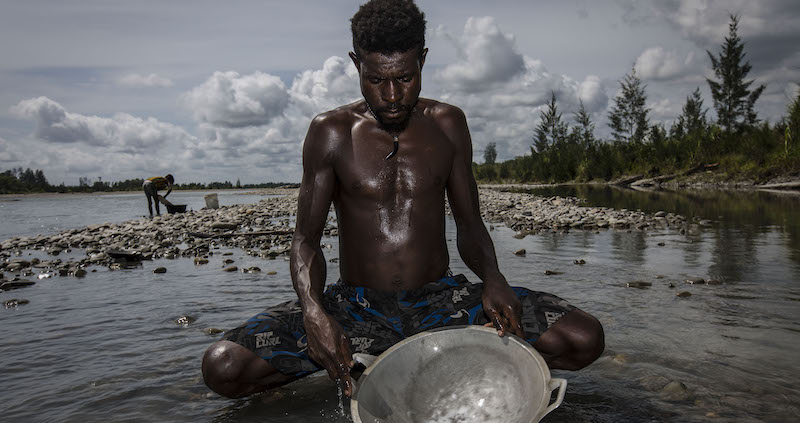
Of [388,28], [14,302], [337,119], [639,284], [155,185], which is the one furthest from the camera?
[155,185]

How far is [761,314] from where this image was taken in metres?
3.27

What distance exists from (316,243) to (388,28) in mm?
989

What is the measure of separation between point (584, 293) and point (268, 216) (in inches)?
441

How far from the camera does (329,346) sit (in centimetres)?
183

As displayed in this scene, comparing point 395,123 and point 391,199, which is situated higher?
point 395,123

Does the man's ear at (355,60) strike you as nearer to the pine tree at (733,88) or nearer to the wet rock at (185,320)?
the wet rock at (185,320)

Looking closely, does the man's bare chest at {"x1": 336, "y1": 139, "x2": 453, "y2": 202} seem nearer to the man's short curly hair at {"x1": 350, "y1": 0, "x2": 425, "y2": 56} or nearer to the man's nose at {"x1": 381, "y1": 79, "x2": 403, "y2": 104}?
the man's nose at {"x1": 381, "y1": 79, "x2": 403, "y2": 104}

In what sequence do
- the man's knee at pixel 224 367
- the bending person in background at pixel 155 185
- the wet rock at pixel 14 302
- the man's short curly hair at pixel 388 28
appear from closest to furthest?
the man's knee at pixel 224 367 → the man's short curly hair at pixel 388 28 → the wet rock at pixel 14 302 → the bending person in background at pixel 155 185

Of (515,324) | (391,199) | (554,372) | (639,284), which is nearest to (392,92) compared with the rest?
(391,199)

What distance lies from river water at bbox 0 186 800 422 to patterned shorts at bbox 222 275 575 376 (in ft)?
0.97

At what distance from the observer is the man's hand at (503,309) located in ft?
6.30

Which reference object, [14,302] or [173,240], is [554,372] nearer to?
[14,302]

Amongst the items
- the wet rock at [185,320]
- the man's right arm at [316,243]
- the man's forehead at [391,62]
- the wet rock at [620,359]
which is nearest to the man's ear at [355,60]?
the man's forehead at [391,62]

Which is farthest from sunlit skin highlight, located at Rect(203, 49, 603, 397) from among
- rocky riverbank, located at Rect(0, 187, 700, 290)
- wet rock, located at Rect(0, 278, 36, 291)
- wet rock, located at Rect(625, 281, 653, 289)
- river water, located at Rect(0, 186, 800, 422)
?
rocky riverbank, located at Rect(0, 187, 700, 290)
